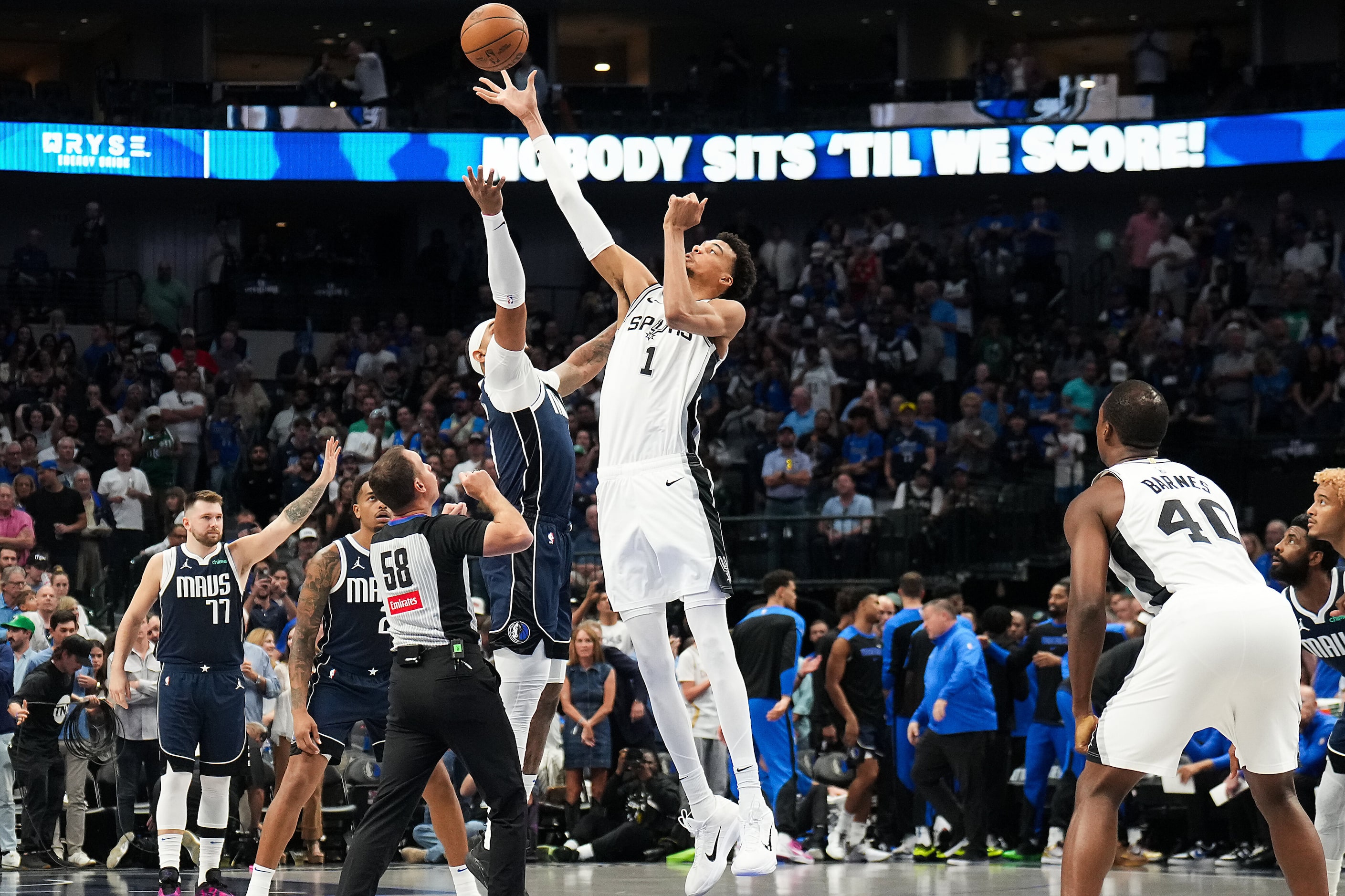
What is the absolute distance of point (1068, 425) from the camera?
760 inches

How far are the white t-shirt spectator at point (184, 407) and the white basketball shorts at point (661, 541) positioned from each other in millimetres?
14384

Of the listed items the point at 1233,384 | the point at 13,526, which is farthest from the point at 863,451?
the point at 13,526

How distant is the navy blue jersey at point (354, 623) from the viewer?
29.4 ft

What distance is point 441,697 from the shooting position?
22.3 ft

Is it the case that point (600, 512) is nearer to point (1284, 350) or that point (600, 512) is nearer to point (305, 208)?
point (1284, 350)

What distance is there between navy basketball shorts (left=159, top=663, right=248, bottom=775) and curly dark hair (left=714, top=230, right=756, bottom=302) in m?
3.85

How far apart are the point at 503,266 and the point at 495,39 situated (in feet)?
5.08

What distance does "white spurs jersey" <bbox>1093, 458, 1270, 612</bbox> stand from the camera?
609 centimetres

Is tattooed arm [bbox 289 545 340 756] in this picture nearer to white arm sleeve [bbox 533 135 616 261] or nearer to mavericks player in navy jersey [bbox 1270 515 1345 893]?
white arm sleeve [bbox 533 135 616 261]

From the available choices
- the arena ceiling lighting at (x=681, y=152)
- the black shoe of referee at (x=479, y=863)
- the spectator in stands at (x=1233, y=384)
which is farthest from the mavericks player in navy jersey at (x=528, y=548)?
the arena ceiling lighting at (x=681, y=152)

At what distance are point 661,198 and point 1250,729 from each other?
23.0m

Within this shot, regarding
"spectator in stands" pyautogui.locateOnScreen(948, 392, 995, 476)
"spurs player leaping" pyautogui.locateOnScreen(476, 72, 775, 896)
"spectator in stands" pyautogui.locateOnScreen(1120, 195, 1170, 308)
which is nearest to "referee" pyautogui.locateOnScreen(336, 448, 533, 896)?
"spurs player leaping" pyautogui.locateOnScreen(476, 72, 775, 896)

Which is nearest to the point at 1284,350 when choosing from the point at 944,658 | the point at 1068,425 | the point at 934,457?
the point at 1068,425

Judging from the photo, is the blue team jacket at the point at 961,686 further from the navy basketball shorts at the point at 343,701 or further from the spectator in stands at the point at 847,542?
the navy basketball shorts at the point at 343,701
